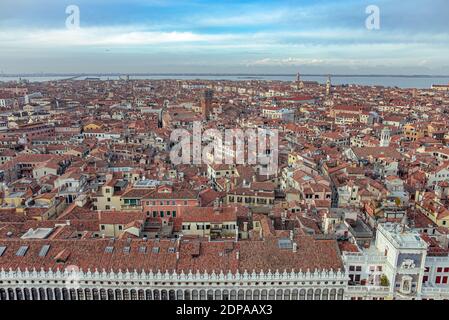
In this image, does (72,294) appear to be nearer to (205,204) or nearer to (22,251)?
(22,251)

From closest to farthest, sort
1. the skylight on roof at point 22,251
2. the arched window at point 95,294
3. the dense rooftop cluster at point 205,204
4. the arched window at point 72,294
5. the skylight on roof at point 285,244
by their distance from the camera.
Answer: the arched window at point 95,294 → the arched window at point 72,294 → the skylight on roof at point 22,251 → the dense rooftop cluster at point 205,204 → the skylight on roof at point 285,244

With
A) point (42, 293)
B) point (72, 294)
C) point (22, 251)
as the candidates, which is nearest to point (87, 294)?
point (72, 294)

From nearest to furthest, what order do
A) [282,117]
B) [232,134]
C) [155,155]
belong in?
[155,155] < [232,134] < [282,117]

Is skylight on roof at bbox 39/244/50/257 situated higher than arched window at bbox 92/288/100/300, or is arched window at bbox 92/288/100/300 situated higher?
skylight on roof at bbox 39/244/50/257

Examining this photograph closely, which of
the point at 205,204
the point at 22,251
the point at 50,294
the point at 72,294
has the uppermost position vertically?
the point at 22,251

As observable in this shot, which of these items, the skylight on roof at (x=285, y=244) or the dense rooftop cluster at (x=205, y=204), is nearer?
the dense rooftop cluster at (x=205, y=204)

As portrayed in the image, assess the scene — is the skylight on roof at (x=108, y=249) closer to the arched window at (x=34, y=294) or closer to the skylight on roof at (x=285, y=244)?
the arched window at (x=34, y=294)

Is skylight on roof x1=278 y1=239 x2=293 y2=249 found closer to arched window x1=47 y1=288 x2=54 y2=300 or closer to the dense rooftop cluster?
the dense rooftop cluster

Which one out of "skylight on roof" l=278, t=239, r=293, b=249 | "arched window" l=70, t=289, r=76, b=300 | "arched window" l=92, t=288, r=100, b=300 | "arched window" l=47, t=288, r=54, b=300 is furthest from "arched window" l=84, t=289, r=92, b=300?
"skylight on roof" l=278, t=239, r=293, b=249

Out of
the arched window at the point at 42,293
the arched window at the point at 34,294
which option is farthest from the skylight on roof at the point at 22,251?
the arched window at the point at 42,293
